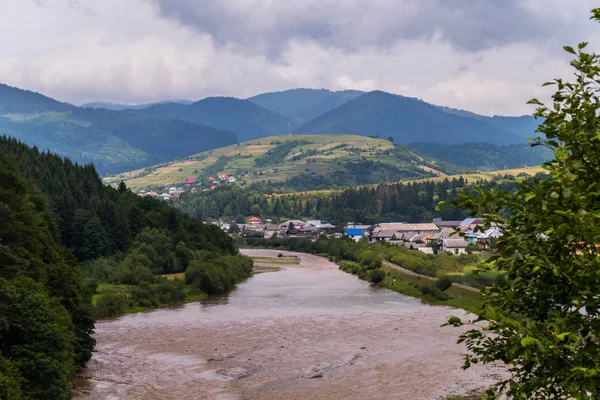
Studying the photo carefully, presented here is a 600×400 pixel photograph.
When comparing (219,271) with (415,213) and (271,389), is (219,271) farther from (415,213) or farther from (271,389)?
(415,213)

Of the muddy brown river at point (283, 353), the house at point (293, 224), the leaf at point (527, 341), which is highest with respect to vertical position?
the leaf at point (527, 341)

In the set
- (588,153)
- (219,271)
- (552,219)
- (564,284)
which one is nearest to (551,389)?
(564,284)

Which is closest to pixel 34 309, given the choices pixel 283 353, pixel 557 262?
pixel 283 353

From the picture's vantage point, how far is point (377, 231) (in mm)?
152875

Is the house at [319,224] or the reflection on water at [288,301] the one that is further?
the house at [319,224]

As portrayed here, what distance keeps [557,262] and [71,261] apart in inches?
2022

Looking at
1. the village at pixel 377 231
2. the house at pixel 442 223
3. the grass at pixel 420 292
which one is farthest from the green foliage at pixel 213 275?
the house at pixel 442 223

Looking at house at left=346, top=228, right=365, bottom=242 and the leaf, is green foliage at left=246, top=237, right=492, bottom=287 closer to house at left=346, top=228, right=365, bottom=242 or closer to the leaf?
house at left=346, top=228, right=365, bottom=242

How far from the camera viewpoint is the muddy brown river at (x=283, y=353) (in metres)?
36.3

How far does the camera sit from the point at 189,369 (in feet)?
137

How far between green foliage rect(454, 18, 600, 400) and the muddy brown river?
25.1 m

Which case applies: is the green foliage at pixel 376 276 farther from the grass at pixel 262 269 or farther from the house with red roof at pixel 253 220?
the house with red roof at pixel 253 220

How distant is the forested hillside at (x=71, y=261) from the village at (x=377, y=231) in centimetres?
3823

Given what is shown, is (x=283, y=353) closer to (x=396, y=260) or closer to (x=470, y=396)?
(x=470, y=396)
